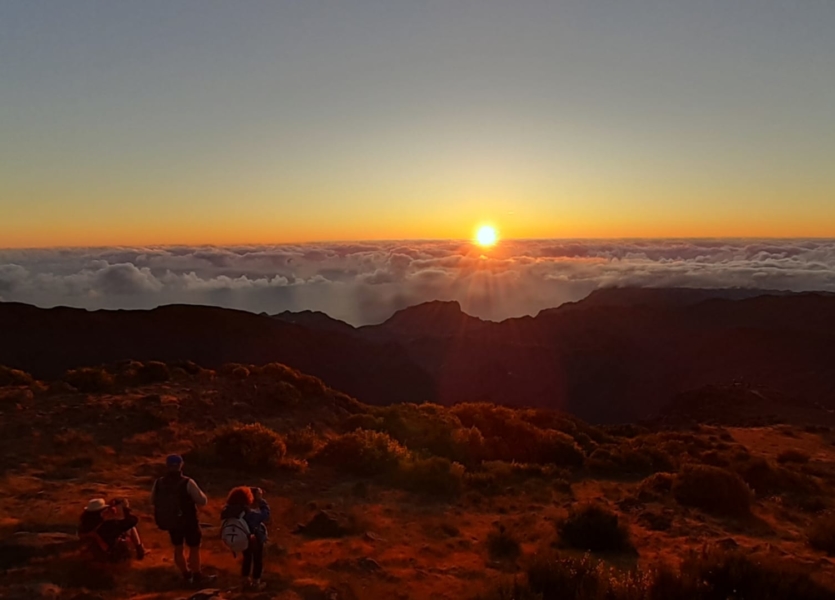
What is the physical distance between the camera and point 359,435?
15.8 m

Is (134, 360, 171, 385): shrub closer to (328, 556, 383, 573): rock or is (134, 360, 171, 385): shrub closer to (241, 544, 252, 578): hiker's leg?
(328, 556, 383, 573): rock

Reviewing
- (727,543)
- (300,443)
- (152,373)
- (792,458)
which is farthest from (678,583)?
(152,373)

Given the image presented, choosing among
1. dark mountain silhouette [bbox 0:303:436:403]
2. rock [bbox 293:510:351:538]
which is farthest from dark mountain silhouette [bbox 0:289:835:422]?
rock [bbox 293:510:351:538]

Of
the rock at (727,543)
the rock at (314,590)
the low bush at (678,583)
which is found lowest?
the rock at (727,543)

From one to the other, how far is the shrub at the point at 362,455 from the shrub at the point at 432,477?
1.73 feet

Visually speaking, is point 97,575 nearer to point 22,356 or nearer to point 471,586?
point 471,586

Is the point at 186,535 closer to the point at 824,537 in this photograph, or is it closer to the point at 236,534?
the point at 236,534

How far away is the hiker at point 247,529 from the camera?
23.4 ft

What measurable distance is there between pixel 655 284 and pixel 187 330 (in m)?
144

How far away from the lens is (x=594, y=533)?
10305mm

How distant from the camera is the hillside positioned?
7301mm

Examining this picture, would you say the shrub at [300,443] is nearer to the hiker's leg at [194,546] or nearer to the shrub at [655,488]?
the shrub at [655,488]

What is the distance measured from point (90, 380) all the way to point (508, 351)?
8058 centimetres

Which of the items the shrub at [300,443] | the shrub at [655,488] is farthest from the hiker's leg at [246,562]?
the shrub at [655,488]
